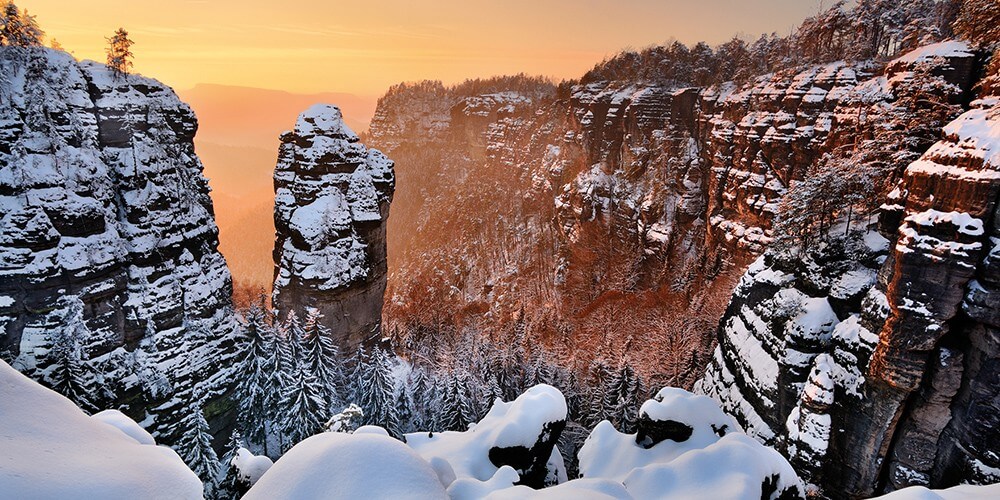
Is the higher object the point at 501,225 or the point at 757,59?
the point at 757,59

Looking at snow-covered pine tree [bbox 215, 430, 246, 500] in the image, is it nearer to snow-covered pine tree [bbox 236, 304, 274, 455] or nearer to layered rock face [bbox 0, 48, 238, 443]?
snow-covered pine tree [bbox 236, 304, 274, 455]

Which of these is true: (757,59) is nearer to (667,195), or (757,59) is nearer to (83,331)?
(667,195)

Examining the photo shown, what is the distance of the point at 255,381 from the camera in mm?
29641

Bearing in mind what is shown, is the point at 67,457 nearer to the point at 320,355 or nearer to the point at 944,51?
the point at 320,355

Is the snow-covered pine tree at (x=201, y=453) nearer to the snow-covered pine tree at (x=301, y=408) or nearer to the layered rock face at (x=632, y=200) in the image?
the snow-covered pine tree at (x=301, y=408)

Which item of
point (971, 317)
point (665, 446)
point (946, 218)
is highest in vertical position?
point (946, 218)

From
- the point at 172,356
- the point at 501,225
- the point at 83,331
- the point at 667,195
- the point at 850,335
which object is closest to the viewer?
the point at 850,335

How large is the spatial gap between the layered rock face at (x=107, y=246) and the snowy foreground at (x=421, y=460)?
612 inches

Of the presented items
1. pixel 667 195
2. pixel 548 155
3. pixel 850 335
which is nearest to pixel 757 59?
pixel 667 195

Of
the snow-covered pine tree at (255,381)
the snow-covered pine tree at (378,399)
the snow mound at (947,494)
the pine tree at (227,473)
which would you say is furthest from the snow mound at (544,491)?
the snow-covered pine tree at (255,381)

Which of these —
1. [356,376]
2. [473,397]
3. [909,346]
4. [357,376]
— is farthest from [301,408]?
[909,346]

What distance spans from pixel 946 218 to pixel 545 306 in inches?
2290

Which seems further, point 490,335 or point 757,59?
point 757,59

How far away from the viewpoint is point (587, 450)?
17812 millimetres
